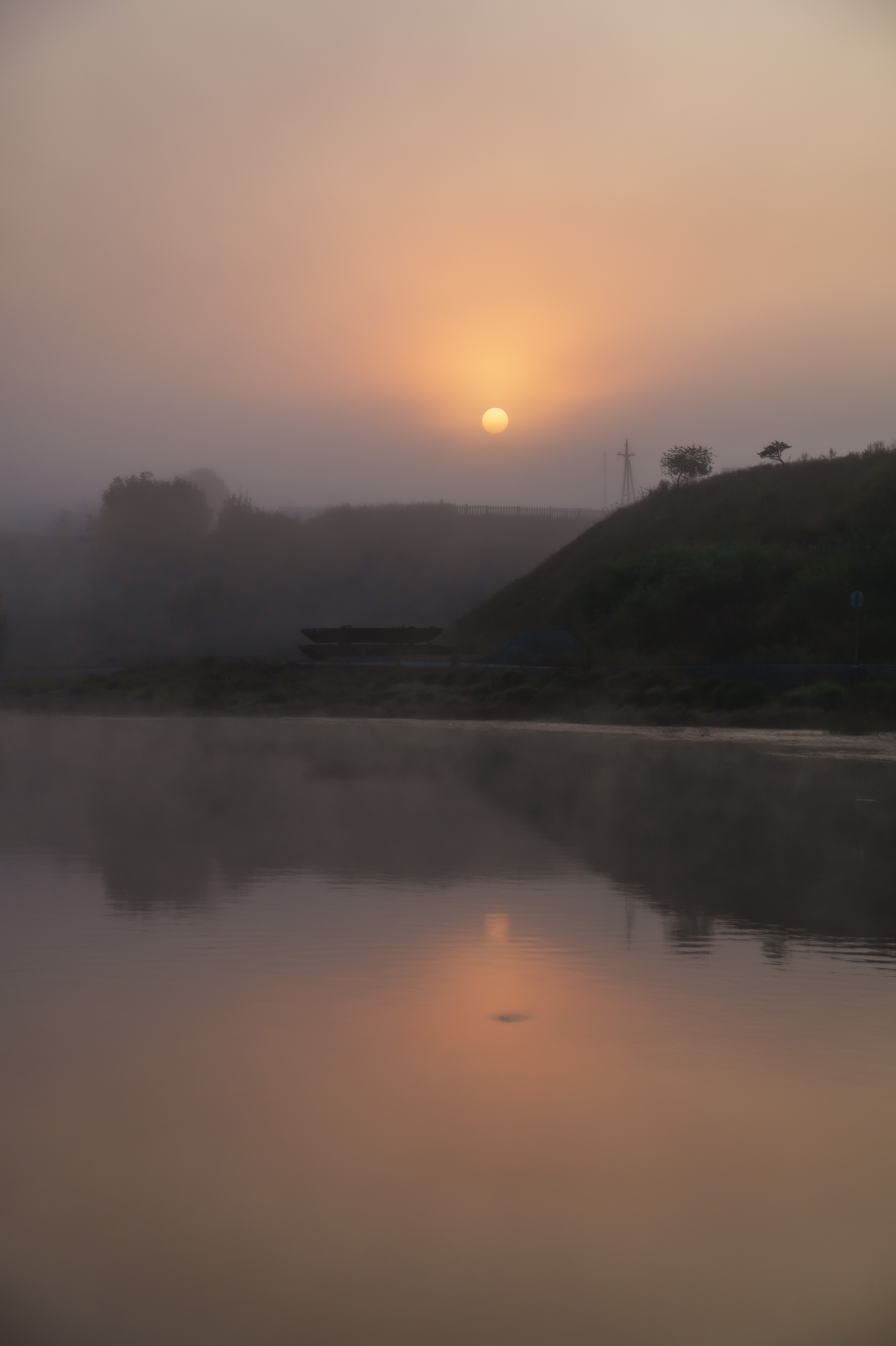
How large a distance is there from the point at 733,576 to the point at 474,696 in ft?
75.7

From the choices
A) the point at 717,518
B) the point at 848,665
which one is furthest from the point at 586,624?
the point at 848,665

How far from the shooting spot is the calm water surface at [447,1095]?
3939 mm

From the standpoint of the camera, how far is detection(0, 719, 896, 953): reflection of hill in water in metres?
10.5

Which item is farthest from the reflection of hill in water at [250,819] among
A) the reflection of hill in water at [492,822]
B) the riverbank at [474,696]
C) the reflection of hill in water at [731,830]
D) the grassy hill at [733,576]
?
the grassy hill at [733,576]

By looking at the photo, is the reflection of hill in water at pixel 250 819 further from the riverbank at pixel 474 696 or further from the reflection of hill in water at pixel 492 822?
the riverbank at pixel 474 696

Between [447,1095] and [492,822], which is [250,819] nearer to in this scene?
[492,822]

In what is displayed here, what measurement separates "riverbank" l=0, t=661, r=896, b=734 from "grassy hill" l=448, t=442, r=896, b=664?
7.01 meters

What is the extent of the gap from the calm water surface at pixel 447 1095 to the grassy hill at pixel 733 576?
3698cm

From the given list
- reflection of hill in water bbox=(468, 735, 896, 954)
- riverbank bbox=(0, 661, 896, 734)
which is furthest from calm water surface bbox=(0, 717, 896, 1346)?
riverbank bbox=(0, 661, 896, 734)

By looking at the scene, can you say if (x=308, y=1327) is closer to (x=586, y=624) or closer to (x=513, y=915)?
(x=513, y=915)

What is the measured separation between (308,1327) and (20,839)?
10.0m

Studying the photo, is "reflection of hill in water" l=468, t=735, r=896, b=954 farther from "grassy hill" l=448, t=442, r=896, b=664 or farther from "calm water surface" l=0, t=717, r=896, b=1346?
"grassy hill" l=448, t=442, r=896, b=664

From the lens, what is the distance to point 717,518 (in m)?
80.4

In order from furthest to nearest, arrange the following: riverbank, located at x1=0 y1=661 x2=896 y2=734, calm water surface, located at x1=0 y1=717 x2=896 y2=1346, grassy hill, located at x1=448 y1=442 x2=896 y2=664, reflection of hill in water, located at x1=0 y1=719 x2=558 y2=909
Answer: grassy hill, located at x1=448 y1=442 x2=896 y2=664
riverbank, located at x1=0 y1=661 x2=896 y2=734
reflection of hill in water, located at x1=0 y1=719 x2=558 y2=909
calm water surface, located at x1=0 y1=717 x2=896 y2=1346
